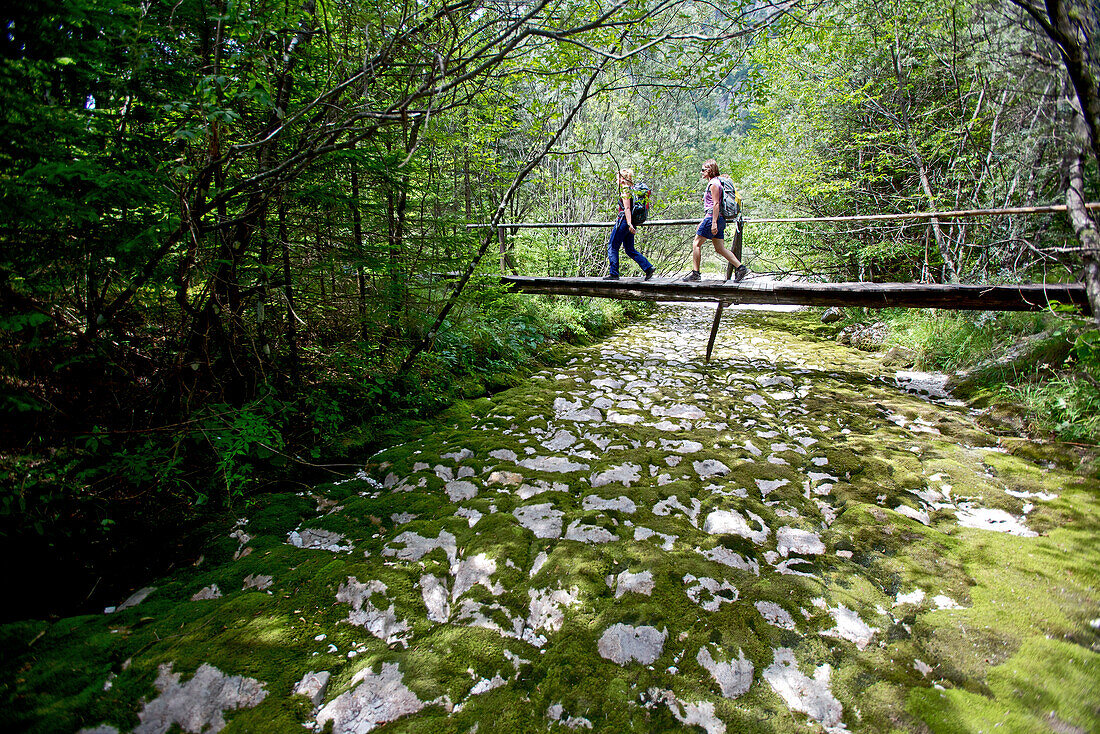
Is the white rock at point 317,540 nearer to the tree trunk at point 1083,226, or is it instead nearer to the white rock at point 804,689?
the white rock at point 804,689

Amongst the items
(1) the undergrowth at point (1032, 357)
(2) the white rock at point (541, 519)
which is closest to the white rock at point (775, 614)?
(2) the white rock at point (541, 519)

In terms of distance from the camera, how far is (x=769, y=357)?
7.53 metres

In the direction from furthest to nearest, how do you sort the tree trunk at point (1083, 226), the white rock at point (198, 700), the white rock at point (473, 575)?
the tree trunk at point (1083, 226)
the white rock at point (473, 575)
the white rock at point (198, 700)

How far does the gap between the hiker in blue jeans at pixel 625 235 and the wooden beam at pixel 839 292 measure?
0.30 m

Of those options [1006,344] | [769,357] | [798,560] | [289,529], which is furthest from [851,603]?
[769,357]

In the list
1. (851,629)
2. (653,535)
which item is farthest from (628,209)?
(851,629)

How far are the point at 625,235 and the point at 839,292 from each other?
3162mm

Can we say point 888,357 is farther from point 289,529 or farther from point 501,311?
point 289,529

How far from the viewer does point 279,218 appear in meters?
3.31

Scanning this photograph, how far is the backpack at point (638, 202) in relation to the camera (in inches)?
240

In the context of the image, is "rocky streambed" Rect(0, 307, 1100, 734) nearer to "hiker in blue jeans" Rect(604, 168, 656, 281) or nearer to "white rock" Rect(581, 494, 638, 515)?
"white rock" Rect(581, 494, 638, 515)

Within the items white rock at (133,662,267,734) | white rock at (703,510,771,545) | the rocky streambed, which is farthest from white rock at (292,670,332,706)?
white rock at (703,510,771,545)

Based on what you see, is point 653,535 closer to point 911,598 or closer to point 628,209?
point 911,598

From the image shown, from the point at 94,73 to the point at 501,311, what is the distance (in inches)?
196
